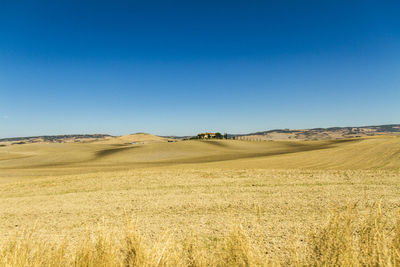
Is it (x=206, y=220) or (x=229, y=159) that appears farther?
(x=229, y=159)

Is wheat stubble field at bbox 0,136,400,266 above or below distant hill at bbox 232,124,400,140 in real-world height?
below

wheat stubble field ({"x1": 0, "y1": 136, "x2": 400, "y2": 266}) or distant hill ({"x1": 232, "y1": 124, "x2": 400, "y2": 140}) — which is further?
distant hill ({"x1": 232, "y1": 124, "x2": 400, "y2": 140})

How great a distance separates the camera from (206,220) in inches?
Result: 337

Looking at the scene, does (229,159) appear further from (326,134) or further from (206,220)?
(326,134)

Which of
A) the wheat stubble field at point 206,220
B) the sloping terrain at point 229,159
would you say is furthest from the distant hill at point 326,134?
the wheat stubble field at point 206,220

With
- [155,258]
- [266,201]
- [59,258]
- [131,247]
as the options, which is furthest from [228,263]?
[266,201]

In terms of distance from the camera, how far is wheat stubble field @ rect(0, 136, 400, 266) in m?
3.75

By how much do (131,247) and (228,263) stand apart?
1.74 metres

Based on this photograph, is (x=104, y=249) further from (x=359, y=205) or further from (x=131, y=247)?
(x=359, y=205)

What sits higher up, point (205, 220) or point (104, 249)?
point (104, 249)

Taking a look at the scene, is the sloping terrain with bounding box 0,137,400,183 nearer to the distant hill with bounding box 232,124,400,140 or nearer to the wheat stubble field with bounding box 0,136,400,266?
the wheat stubble field with bounding box 0,136,400,266

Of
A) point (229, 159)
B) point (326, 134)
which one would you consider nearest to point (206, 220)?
point (229, 159)

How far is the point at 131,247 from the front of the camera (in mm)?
3965

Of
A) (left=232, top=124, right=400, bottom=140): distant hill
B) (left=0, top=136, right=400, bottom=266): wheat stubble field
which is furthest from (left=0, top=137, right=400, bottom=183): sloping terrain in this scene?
(left=232, top=124, right=400, bottom=140): distant hill
